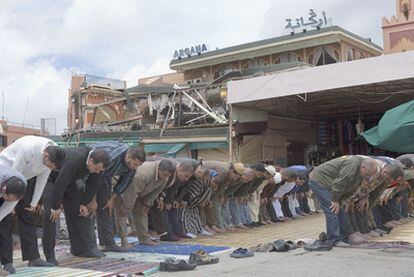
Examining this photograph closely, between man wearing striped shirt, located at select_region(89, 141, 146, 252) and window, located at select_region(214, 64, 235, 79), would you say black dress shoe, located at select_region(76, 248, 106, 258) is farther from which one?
window, located at select_region(214, 64, 235, 79)

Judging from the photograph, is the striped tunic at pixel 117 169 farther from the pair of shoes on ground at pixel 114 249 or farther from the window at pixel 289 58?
the window at pixel 289 58

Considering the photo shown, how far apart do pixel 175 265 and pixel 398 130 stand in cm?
850

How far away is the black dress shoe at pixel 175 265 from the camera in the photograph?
215 inches

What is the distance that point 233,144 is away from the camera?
17.0 metres

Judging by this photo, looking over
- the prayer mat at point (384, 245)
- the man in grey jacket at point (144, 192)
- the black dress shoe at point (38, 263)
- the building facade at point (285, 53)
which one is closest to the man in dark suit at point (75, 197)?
the black dress shoe at point (38, 263)

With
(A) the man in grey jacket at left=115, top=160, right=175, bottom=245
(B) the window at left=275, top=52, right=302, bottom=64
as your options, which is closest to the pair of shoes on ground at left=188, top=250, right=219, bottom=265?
(A) the man in grey jacket at left=115, top=160, right=175, bottom=245

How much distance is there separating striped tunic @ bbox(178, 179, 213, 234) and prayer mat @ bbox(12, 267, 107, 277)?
9.80 ft

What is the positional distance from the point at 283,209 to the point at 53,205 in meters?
6.32

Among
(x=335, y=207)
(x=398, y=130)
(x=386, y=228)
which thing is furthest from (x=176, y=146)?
(x=335, y=207)

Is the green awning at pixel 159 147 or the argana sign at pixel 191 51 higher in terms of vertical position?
the argana sign at pixel 191 51

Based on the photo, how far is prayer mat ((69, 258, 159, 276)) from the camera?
5379 millimetres

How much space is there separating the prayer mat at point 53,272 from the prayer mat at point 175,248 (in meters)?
1.49

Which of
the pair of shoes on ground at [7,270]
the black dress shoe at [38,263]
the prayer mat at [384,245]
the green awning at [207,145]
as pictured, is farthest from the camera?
the green awning at [207,145]

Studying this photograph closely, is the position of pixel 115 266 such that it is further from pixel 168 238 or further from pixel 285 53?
pixel 285 53
